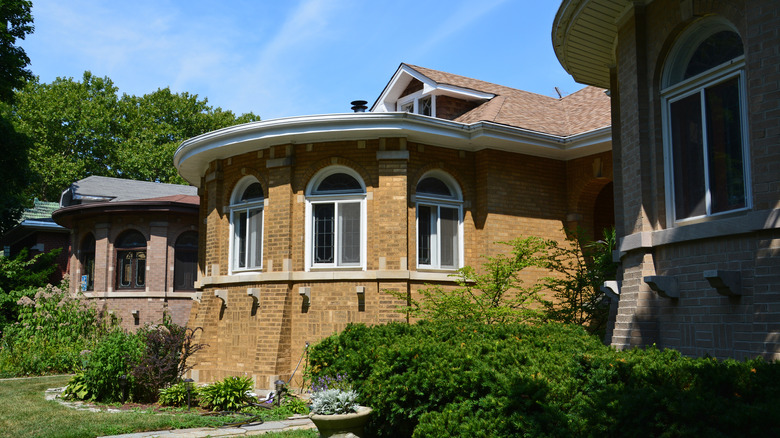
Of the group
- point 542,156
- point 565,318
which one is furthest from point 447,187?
point 565,318

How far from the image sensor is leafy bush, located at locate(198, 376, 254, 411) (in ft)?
35.6

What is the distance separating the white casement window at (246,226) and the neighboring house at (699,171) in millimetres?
8192

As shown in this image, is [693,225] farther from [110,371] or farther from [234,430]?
[110,371]

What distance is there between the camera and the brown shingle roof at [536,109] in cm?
1504

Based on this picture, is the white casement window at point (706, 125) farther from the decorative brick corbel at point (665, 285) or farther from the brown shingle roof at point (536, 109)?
the brown shingle roof at point (536, 109)

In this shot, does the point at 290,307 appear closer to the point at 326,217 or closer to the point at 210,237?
the point at 326,217

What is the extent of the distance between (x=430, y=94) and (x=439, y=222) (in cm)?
457

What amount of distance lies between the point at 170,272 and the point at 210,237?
762cm

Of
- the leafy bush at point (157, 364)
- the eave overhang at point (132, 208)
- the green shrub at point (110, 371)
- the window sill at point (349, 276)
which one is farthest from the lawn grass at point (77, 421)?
the eave overhang at point (132, 208)

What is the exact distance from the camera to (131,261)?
73.7ft

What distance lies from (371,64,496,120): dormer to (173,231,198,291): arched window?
8815 mm

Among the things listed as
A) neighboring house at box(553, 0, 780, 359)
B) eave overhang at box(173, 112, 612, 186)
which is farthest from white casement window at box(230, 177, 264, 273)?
neighboring house at box(553, 0, 780, 359)

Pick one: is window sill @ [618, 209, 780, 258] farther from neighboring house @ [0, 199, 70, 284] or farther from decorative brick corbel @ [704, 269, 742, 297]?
neighboring house @ [0, 199, 70, 284]

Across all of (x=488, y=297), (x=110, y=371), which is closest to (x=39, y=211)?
(x=110, y=371)
